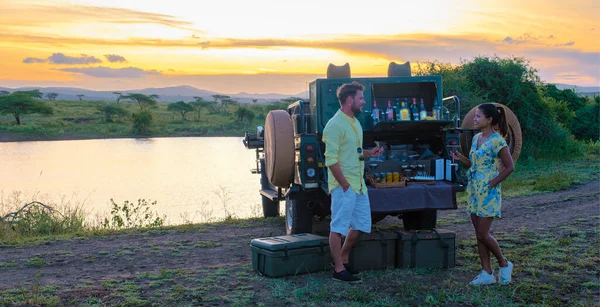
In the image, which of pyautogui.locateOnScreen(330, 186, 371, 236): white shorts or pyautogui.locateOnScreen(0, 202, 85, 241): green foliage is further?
pyautogui.locateOnScreen(0, 202, 85, 241): green foliage

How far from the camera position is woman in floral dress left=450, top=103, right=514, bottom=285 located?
6059 millimetres

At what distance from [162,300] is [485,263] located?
10.5 ft

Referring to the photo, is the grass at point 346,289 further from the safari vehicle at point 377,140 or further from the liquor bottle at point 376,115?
the liquor bottle at point 376,115

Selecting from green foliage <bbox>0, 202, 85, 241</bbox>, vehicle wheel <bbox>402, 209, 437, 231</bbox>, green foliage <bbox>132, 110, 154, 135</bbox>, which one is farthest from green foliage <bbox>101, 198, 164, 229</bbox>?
green foliage <bbox>132, 110, 154, 135</bbox>

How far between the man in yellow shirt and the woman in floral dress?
110 cm

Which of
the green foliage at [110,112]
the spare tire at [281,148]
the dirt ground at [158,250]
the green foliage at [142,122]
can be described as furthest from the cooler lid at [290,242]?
the green foliage at [110,112]

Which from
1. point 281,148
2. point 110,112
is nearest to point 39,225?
point 281,148

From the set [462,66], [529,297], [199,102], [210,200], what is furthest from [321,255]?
[199,102]

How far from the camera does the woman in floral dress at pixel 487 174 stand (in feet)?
19.9

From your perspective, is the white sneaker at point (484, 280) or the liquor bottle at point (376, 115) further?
the liquor bottle at point (376, 115)

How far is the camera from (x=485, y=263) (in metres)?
6.32

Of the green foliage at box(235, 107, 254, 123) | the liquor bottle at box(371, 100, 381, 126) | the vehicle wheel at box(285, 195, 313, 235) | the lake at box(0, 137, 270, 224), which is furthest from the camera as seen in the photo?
the green foliage at box(235, 107, 254, 123)

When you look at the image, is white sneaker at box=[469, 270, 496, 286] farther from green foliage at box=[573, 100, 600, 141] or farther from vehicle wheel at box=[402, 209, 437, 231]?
green foliage at box=[573, 100, 600, 141]

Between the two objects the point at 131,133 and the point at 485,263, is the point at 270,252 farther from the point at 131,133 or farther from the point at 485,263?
the point at 131,133
